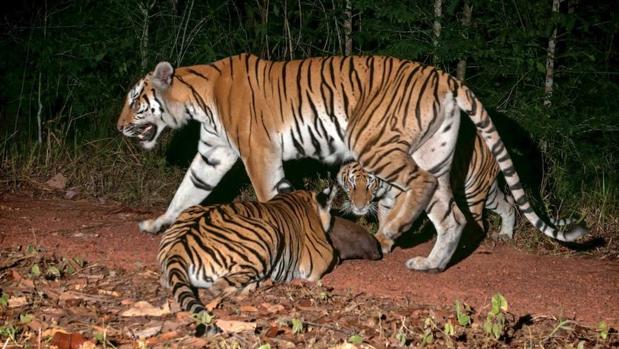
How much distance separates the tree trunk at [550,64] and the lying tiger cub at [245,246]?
118 inches

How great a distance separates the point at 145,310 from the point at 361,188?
7.68 ft

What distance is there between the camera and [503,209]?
707 centimetres

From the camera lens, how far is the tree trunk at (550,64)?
304 inches

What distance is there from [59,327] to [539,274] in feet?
10.4

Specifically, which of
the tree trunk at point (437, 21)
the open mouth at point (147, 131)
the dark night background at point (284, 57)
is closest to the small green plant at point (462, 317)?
the open mouth at point (147, 131)

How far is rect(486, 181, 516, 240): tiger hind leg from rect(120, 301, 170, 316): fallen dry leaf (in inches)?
140

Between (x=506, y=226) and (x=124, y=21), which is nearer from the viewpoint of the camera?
(x=506, y=226)

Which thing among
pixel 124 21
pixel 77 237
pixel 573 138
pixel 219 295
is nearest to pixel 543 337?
pixel 219 295

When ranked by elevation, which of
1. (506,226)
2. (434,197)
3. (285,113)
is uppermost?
(285,113)

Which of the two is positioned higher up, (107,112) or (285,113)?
(285,113)

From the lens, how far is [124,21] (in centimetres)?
905

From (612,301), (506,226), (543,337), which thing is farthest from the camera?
(506,226)

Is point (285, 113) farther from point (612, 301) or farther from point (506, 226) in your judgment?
point (612, 301)

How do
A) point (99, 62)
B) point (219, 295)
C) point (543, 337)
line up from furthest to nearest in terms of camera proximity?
point (99, 62), point (219, 295), point (543, 337)
